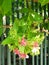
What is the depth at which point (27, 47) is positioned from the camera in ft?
5.79

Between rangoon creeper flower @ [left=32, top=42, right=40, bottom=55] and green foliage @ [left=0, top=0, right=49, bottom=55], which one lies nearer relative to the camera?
green foliage @ [left=0, top=0, right=49, bottom=55]

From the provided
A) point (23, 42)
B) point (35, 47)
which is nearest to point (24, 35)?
point (23, 42)

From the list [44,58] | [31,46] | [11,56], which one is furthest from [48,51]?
[31,46]

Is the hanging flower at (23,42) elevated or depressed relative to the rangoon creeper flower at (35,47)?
elevated

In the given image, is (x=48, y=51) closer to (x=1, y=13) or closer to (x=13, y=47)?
(x=13, y=47)

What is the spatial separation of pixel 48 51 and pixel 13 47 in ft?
2.89

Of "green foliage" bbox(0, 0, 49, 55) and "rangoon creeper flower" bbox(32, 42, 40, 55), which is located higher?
"green foliage" bbox(0, 0, 49, 55)

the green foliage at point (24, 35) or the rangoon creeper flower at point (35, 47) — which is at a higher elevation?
the green foliage at point (24, 35)

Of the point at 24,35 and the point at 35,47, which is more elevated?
the point at 24,35

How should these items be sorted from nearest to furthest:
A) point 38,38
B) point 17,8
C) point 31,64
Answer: point 38,38
point 17,8
point 31,64

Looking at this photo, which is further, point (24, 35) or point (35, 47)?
point (35, 47)

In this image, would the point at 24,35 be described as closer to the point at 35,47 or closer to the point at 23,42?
the point at 23,42

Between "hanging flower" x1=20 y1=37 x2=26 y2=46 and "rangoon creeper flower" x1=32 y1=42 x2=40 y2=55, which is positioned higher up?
"hanging flower" x1=20 y1=37 x2=26 y2=46

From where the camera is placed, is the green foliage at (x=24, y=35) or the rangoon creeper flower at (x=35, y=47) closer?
the green foliage at (x=24, y=35)
